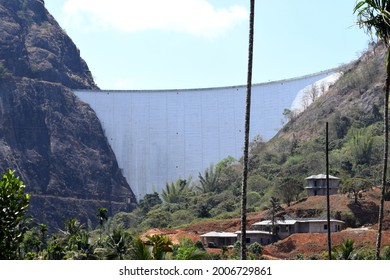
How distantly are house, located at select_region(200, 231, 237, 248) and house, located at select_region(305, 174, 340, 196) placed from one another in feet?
35.9

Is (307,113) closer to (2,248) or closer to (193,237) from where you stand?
(193,237)

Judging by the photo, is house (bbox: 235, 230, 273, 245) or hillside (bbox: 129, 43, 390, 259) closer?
hillside (bbox: 129, 43, 390, 259)

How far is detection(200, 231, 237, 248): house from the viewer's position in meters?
75.4

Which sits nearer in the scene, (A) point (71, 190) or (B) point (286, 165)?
(B) point (286, 165)

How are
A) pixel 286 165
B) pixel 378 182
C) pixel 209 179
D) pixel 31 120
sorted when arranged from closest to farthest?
pixel 378 182
pixel 286 165
pixel 209 179
pixel 31 120

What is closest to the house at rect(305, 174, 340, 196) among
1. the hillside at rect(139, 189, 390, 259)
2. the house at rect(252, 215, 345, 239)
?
the hillside at rect(139, 189, 390, 259)

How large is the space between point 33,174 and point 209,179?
24.8 m

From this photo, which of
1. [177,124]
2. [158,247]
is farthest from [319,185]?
[158,247]

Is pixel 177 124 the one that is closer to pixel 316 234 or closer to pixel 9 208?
pixel 316 234

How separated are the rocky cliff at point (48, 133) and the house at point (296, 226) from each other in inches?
1881

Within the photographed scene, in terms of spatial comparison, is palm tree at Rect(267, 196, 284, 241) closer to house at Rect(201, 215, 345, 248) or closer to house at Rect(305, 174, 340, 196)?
house at Rect(201, 215, 345, 248)

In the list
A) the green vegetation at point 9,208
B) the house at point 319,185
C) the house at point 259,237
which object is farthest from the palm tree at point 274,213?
the green vegetation at point 9,208
